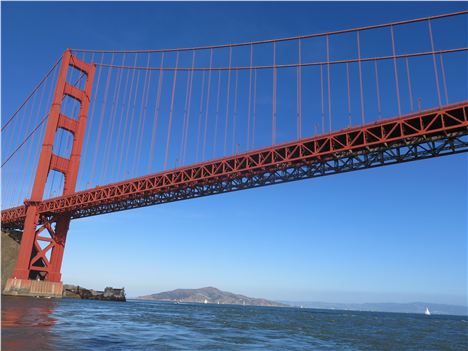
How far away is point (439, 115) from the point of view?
80.8 ft

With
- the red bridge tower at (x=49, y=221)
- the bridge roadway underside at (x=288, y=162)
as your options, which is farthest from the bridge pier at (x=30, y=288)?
the bridge roadway underside at (x=288, y=162)

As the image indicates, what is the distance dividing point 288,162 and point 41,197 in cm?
2998

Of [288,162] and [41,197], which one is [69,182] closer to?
[41,197]

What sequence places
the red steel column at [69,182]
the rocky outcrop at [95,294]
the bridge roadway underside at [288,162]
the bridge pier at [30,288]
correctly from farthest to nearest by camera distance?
the rocky outcrop at [95,294] → the red steel column at [69,182] → the bridge pier at [30,288] → the bridge roadway underside at [288,162]

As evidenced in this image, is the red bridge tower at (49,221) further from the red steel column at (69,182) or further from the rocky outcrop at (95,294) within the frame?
the rocky outcrop at (95,294)

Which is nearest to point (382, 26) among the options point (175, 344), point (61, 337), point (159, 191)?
point (159, 191)

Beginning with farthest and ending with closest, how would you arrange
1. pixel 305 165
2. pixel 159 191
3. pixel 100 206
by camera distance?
pixel 100 206
pixel 159 191
pixel 305 165

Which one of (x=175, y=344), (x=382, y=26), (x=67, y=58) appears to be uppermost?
(x=67, y=58)

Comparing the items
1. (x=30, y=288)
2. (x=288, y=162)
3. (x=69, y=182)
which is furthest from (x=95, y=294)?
(x=288, y=162)

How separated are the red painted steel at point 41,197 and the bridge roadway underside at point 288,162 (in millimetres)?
1345

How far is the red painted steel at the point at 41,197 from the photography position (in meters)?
44.5

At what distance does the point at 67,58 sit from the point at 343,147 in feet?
129

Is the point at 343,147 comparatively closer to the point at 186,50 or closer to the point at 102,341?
the point at 102,341

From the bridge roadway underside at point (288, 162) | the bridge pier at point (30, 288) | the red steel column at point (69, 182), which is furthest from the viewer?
the red steel column at point (69, 182)
